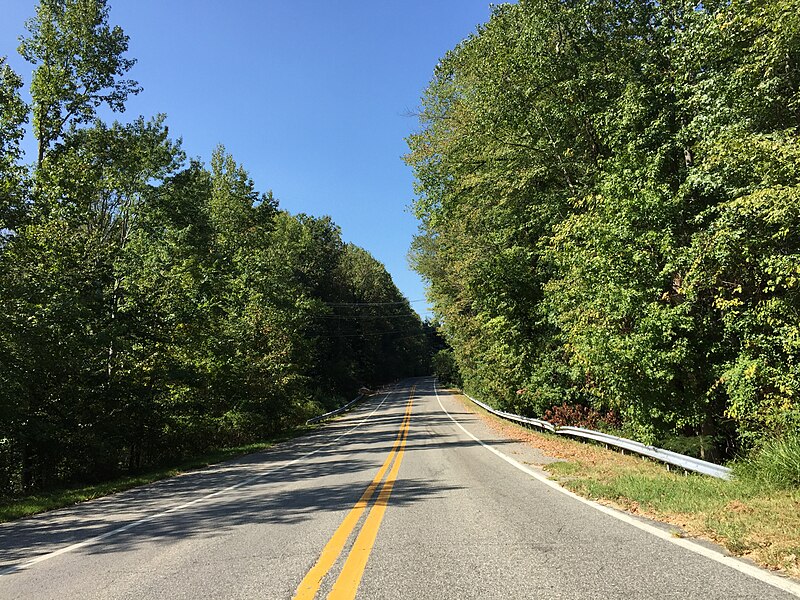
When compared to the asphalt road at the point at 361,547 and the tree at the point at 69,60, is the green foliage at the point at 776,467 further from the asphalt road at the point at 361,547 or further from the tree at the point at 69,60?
the tree at the point at 69,60

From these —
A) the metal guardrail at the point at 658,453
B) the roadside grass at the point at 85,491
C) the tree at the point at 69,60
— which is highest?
the tree at the point at 69,60

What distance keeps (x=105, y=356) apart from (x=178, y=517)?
8225 millimetres

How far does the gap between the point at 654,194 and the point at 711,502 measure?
20.4 feet

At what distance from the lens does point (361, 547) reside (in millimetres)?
4691

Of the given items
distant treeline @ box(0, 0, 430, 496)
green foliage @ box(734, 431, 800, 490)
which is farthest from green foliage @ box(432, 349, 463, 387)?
green foliage @ box(734, 431, 800, 490)

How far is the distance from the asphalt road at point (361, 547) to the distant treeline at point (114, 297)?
13.0 ft

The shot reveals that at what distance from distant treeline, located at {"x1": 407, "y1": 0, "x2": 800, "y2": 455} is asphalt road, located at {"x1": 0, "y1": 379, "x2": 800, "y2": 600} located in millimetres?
3948

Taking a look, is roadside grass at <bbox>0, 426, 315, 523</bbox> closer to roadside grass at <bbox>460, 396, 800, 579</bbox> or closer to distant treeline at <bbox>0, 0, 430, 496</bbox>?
distant treeline at <bbox>0, 0, 430, 496</bbox>

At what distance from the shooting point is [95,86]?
18.0 meters

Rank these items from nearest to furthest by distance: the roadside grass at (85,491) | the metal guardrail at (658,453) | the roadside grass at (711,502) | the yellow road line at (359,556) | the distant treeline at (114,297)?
1. the yellow road line at (359,556)
2. the roadside grass at (711,502)
3. the metal guardrail at (658,453)
4. the roadside grass at (85,491)
5. the distant treeline at (114,297)

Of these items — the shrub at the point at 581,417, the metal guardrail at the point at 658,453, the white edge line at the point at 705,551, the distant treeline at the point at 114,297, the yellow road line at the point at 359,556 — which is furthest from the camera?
the shrub at the point at 581,417

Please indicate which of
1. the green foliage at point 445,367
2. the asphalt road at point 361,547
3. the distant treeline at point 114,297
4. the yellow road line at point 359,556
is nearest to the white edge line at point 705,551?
the asphalt road at point 361,547

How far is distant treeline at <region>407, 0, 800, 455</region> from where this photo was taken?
8234 mm

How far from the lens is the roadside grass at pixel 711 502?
13.4 ft
